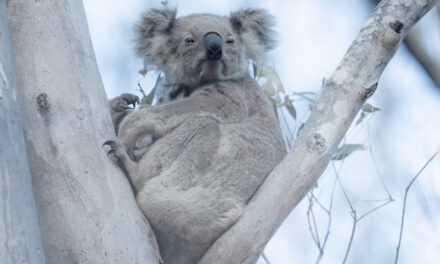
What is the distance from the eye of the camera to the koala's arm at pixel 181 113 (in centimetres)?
345

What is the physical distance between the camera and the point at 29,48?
2795 millimetres

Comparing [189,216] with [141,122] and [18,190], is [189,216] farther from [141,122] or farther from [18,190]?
[18,190]

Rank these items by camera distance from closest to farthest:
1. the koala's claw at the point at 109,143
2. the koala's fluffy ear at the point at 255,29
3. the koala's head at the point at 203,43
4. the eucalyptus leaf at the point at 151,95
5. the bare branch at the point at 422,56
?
1. the bare branch at the point at 422,56
2. the koala's claw at the point at 109,143
3. the koala's head at the point at 203,43
4. the koala's fluffy ear at the point at 255,29
5. the eucalyptus leaf at the point at 151,95

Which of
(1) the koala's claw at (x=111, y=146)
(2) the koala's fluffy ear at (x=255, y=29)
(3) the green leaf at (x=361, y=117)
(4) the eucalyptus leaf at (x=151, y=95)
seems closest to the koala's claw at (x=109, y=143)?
(1) the koala's claw at (x=111, y=146)

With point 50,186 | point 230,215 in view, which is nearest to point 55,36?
point 50,186

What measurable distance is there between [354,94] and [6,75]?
1662 millimetres

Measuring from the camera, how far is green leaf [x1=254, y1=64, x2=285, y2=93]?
4.56 meters

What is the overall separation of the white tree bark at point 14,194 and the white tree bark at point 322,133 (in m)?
1.09

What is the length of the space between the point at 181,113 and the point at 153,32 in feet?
3.71

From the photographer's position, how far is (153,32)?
14.6 feet

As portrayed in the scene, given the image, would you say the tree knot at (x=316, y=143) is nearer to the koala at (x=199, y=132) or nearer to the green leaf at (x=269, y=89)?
the koala at (x=199, y=132)

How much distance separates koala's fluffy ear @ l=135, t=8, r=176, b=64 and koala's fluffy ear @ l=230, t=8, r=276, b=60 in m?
0.56

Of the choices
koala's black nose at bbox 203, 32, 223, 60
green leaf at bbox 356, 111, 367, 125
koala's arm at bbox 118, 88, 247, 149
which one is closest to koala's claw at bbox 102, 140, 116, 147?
koala's arm at bbox 118, 88, 247, 149

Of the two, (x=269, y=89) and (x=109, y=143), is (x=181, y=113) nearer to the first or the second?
(x=109, y=143)
